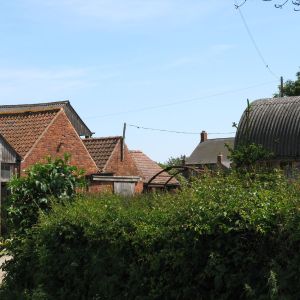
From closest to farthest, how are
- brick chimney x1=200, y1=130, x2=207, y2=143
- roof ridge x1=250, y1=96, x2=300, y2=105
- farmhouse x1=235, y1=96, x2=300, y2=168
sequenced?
1. farmhouse x1=235, y1=96, x2=300, y2=168
2. roof ridge x1=250, y1=96, x2=300, y2=105
3. brick chimney x1=200, y1=130, x2=207, y2=143

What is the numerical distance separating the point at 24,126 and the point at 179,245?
80.0ft

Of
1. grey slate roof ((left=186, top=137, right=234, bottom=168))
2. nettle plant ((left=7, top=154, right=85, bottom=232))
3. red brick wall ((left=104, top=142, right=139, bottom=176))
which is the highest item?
grey slate roof ((left=186, top=137, right=234, bottom=168))

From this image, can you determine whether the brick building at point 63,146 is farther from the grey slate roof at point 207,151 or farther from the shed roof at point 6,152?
the grey slate roof at point 207,151

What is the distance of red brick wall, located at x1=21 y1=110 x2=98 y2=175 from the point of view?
28.3 meters

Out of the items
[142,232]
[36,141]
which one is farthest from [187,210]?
[36,141]

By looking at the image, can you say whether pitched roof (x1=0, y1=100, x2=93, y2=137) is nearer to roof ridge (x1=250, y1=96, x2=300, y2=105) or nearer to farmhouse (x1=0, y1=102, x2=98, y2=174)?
farmhouse (x1=0, y1=102, x2=98, y2=174)

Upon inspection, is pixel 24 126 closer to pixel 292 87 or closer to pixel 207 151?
pixel 292 87

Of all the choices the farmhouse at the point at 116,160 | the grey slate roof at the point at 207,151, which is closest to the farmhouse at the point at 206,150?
the grey slate roof at the point at 207,151

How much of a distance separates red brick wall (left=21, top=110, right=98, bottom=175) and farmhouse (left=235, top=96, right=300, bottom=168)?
35.6 feet

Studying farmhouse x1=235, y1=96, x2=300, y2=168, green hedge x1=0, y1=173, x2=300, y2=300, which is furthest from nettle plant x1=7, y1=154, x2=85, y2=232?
farmhouse x1=235, y1=96, x2=300, y2=168

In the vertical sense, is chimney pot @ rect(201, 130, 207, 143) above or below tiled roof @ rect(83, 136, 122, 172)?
above

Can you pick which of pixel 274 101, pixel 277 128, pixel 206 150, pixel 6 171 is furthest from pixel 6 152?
pixel 206 150

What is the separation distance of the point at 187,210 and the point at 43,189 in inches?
158

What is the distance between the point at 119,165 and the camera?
3488cm
